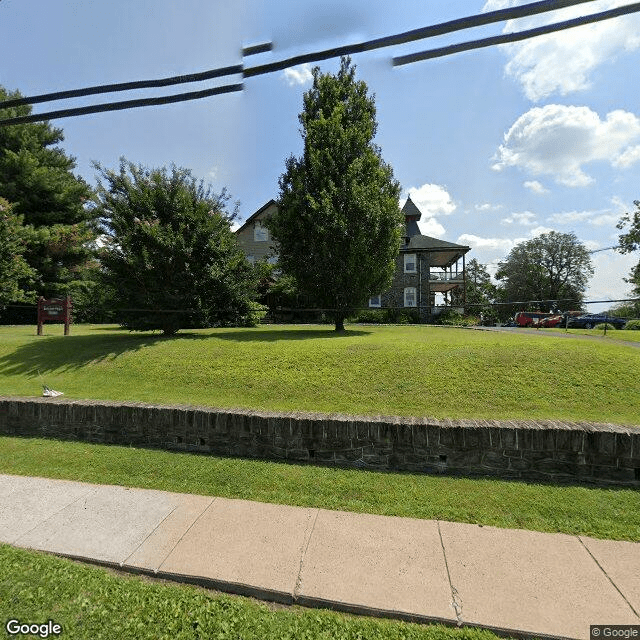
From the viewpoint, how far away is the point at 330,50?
259 centimetres

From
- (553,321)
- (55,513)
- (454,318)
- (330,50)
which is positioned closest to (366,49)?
(330,50)

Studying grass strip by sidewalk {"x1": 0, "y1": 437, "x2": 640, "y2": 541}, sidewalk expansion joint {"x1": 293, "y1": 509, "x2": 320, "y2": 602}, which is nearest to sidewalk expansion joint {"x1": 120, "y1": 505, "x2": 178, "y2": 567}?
grass strip by sidewalk {"x1": 0, "y1": 437, "x2": 640, "y2": 541}

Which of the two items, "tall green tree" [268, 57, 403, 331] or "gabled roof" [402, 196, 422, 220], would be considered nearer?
"tall green tree" [268, 57, 403, 331]

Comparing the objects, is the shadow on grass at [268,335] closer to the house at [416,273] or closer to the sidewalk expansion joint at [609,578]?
the sidewalk expansion joint at [609,578]

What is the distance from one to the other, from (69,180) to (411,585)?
32.9 meters

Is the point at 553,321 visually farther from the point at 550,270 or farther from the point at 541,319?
the point at 550,270

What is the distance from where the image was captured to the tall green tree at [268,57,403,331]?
11047 mm

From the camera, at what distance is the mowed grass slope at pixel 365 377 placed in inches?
199

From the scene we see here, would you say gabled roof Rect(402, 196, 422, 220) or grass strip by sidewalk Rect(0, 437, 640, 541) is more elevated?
gabled roof Rect(402, 196, 422, 220)

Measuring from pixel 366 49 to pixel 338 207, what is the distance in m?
8.75

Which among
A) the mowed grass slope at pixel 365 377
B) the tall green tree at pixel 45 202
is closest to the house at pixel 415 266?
the tall green tree at pixel 45 202

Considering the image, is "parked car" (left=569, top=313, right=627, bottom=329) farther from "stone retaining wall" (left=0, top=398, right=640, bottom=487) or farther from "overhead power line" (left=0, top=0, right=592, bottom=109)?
"overhead power line" (left=0, top=0, right=592, bottom=109)

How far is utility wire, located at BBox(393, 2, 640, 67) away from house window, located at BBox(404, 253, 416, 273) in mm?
28403

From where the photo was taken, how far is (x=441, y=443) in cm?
417
